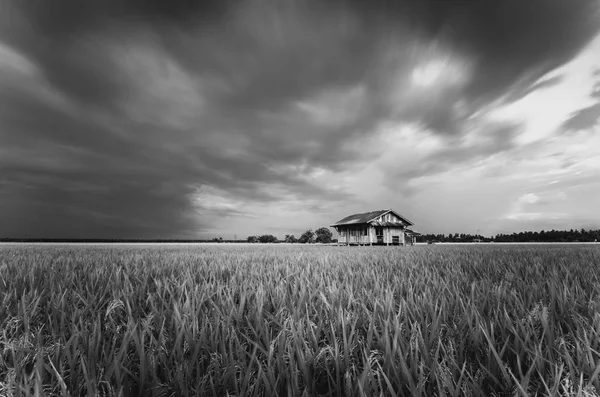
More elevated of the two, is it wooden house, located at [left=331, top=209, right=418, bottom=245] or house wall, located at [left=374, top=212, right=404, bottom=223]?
house wall, located at [left=374, top=212, right=404, bottom=223]

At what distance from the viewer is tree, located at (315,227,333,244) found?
6947cm

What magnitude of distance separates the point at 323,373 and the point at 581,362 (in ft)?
4.22

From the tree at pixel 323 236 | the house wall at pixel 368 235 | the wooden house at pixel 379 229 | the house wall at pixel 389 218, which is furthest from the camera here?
the tree at pixel 323 236

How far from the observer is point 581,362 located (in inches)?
56.5

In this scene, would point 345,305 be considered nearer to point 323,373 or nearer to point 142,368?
point 323,373

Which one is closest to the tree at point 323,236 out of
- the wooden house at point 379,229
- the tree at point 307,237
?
the tree at point 307,237

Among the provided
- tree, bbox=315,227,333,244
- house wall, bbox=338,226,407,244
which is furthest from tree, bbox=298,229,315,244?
house wall, bbox=338,226,407,244

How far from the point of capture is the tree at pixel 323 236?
6947 centimetres

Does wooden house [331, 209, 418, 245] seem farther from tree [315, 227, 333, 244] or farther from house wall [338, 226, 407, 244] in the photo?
tree [315, 227, 333, 244]

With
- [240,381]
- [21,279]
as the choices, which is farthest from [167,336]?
[21,279]

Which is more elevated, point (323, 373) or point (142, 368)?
point (142, 368)

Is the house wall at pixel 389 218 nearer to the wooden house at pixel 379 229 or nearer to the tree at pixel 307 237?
the wooden house at pixel 379 229

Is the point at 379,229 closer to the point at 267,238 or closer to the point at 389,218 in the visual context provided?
the point at 389,218

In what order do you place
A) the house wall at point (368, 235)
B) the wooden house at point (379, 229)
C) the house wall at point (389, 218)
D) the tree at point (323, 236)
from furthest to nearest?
the tree at point (323, 236), the house wall at point (389, 218), the wooden house at point (379, 229), the house wall at point (368, 235)
